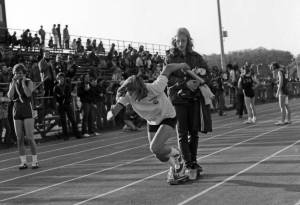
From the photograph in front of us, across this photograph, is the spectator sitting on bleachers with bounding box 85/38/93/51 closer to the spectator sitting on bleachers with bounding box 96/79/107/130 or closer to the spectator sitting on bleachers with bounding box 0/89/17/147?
the spectator sitting on bleachers with bounding box 96/79/107/130

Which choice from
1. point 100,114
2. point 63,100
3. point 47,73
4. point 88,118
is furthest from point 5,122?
point 100,114

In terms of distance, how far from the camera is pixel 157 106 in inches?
280

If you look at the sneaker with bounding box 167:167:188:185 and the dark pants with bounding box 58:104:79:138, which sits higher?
the dark pants with bounding box 58:104:79:138

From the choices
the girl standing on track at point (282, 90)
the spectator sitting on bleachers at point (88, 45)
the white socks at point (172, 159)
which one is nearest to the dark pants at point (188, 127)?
the white socks at point (172, 159)

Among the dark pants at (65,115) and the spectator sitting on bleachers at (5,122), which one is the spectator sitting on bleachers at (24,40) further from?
the spectator sitting on bleachers at (5,122)

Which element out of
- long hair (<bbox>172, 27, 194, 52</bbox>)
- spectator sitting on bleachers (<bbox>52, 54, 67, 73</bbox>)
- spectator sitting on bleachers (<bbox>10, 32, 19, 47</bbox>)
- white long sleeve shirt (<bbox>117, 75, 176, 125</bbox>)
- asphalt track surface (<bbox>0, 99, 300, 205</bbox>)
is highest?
spectator sitting on bleachers (<bbox>10, 32, 19, 47</bbox>)

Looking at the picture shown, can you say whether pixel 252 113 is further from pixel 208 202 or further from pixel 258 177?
pixel 208 202

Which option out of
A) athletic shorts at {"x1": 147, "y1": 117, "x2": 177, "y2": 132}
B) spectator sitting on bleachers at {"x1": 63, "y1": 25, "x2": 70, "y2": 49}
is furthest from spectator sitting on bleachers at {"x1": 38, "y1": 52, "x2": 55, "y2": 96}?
spectator sitting on bleachers at {"x1": 63, "y1": 25, "x2": 70, "y2": 49}

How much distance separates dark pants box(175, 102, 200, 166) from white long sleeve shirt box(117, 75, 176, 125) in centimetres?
35

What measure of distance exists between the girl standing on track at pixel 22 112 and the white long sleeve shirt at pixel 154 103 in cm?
376

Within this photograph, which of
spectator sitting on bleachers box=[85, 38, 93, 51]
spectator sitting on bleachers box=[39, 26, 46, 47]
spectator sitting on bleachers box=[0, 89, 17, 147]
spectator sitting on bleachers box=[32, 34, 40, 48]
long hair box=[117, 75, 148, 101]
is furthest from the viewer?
spectator sitting on bleachers box=[85, 38, 93, 51]

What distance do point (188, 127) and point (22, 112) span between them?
4036mm

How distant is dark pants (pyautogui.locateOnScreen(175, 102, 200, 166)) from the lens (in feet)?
24.5

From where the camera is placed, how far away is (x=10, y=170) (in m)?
10.4
